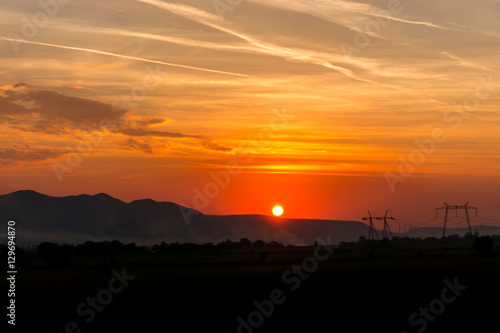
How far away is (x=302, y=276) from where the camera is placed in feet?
227

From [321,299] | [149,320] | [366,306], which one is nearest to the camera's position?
[149,320]

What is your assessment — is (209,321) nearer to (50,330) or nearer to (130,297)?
(50,330)

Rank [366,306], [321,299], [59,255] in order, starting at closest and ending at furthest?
[366,306], [321,299], [59,255]

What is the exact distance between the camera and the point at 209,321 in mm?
39656

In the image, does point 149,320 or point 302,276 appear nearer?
point 149,320

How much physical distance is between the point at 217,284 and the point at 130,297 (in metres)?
12.0

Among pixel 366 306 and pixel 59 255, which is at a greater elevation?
pixel 59 255

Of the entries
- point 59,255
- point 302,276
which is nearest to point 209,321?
point 302,276

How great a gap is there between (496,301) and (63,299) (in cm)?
3250

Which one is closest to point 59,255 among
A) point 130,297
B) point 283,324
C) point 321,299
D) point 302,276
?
point 302,276

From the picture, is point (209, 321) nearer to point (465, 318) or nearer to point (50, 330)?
point (50, 330)

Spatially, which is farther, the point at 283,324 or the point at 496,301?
the point at 496,301

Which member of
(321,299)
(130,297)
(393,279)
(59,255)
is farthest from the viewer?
(59,255)

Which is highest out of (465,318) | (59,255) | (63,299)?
(59,255)
